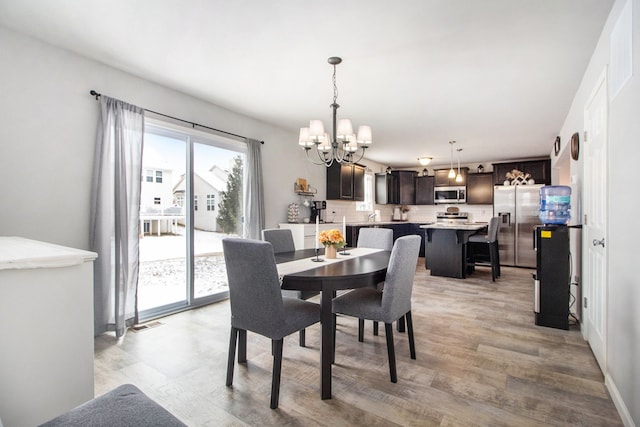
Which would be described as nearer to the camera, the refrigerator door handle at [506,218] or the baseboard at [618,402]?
the baseboard at [618,402]

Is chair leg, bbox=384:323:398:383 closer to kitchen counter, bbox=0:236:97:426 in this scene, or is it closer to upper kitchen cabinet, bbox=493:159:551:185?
kitchen counter, bbox=0:236:97:426

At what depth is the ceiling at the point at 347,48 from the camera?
6.87ft

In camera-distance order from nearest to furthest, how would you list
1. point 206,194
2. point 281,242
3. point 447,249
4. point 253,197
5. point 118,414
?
point 118,414, point 281,242, point 206,194, point 253,197, point 447,249

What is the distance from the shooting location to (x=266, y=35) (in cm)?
240

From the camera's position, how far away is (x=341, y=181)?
6012 millimetres

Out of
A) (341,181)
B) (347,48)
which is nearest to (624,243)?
(347,48)

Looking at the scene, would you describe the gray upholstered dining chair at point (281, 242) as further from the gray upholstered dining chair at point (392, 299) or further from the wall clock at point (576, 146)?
the wall clock at point (576, 146)

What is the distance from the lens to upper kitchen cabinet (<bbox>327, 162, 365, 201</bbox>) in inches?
Result: 236

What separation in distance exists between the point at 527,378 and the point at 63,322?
2713mm

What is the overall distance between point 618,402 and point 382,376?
4.37ft

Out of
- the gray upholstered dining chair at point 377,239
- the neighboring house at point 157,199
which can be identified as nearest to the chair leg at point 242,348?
the gray upholstered dining chair at point 377,239

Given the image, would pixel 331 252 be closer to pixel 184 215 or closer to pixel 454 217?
pixel 184 215

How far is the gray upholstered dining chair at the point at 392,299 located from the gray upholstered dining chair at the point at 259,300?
0.37 meters

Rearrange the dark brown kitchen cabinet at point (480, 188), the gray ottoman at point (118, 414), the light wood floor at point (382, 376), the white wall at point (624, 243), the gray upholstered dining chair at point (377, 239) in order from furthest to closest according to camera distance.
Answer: the dark brown kitchen cabinet at point (480, 188) < the gray upholstered dining chair at point (377, 239) < the light wood floor at point (382, 376) < the white wall at point (624, 243) < the gray ottoman at point (118, 414)
